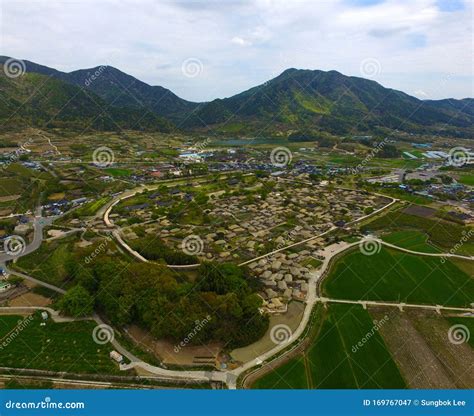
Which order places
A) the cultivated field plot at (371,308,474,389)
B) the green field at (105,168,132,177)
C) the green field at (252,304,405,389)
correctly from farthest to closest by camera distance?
1. the green field at (105,168,132,177)
2. the cultivated field plot at (371,308,474,389)
3. the green field at (252,304,405,389)

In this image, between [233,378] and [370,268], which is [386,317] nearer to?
[370,268]

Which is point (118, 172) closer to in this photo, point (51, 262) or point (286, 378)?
point (51, 262)
